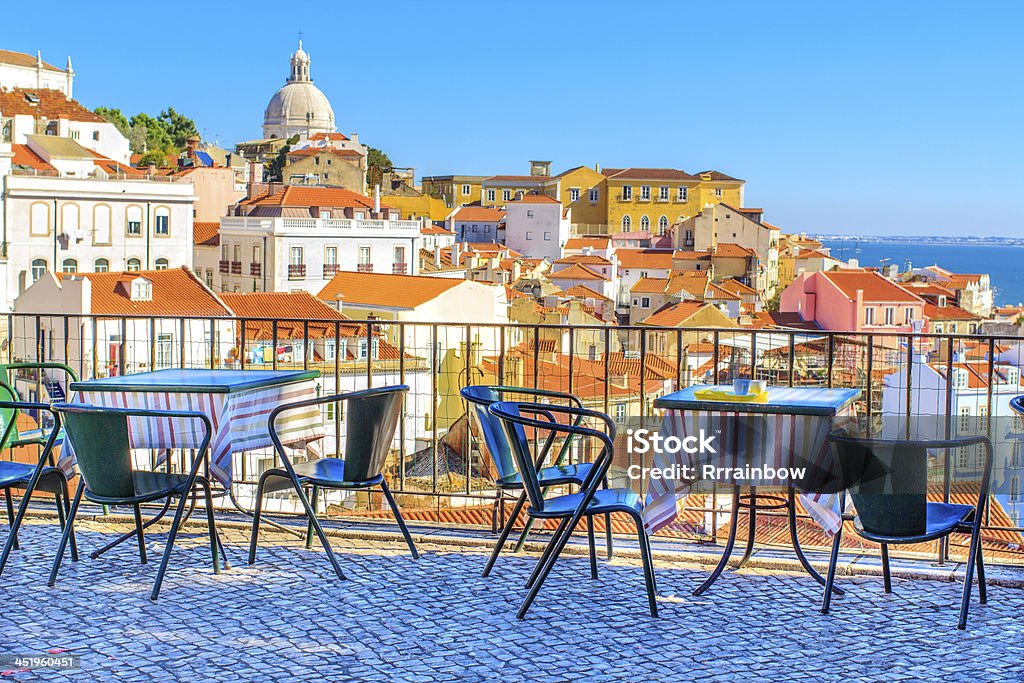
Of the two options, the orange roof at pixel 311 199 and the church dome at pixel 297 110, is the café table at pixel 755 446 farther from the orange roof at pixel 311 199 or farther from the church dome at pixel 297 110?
the church dome at pixel 297 110

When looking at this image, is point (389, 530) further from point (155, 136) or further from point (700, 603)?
point (155, 136)

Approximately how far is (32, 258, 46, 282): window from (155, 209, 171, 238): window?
22.2 ft

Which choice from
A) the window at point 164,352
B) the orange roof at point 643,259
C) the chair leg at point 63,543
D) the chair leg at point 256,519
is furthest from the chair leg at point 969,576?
the orange roof at point 643,259

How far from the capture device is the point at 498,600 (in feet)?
16.9

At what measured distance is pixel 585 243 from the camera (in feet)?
342

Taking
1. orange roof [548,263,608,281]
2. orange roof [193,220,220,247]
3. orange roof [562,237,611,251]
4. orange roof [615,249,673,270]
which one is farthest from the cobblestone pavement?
orange roof [562,237,611,251]

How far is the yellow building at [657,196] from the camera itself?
12162 cm

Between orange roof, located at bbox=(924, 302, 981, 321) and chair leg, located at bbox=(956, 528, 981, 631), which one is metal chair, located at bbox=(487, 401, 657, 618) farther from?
orange roof, located at bbox=(924, 302, 981, 321)

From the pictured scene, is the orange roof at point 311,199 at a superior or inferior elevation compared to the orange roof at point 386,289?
superior

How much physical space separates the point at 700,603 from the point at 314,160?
310ft

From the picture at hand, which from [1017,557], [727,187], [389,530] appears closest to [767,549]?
[1017,557]

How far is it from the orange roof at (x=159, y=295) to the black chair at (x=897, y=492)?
38657 millimetres

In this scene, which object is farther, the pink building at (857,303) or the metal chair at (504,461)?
the pink building at (857,303)

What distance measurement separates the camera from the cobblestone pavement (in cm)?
430
